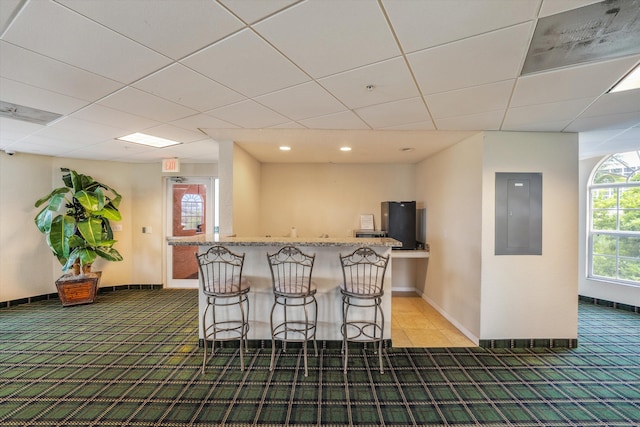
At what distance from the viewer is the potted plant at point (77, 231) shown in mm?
4094

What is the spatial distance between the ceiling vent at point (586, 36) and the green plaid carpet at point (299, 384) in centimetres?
258

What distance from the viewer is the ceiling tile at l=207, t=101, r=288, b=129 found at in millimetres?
2359

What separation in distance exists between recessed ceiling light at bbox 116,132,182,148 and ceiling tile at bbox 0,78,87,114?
2.76 feet

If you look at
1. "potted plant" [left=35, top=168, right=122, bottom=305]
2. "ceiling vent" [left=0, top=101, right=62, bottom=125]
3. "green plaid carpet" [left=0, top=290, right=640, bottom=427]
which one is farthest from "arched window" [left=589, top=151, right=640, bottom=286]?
"potted plant" [left=35, top=168, right=122, bottom=305]

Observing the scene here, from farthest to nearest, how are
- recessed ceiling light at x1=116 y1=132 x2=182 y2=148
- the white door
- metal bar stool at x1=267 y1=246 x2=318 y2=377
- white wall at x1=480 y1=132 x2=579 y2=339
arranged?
the white door, recessed ceiling light at x1=116 y1=132 x2=182 y2=148, white wall at x1=480 y1=132 x2=579 y2=339, metal bar stool at x1=267 y1=246 x2=318 y2=377

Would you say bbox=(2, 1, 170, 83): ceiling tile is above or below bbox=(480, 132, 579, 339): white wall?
above

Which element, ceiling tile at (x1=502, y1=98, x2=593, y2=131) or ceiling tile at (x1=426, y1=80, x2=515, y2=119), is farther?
ceiling tile at (x1=502, y1=98, x2=593, y2=131)

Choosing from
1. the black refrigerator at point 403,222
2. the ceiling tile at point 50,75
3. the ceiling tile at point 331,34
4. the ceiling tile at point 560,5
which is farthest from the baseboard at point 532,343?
the ceiling tile at point 50,75

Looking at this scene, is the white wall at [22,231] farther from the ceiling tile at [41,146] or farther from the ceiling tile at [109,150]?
the ceiling tile at [109,150]

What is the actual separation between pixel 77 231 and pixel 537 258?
22.7 ft

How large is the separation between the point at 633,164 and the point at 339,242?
5196 mm

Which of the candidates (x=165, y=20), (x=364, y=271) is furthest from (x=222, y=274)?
(x=165, y=20)

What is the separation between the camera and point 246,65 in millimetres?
1682

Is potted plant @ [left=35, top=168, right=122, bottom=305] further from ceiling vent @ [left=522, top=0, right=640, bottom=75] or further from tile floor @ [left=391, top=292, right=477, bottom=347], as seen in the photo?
ceiling vent @ [left=522, top=0, right=640, bottom=75]
